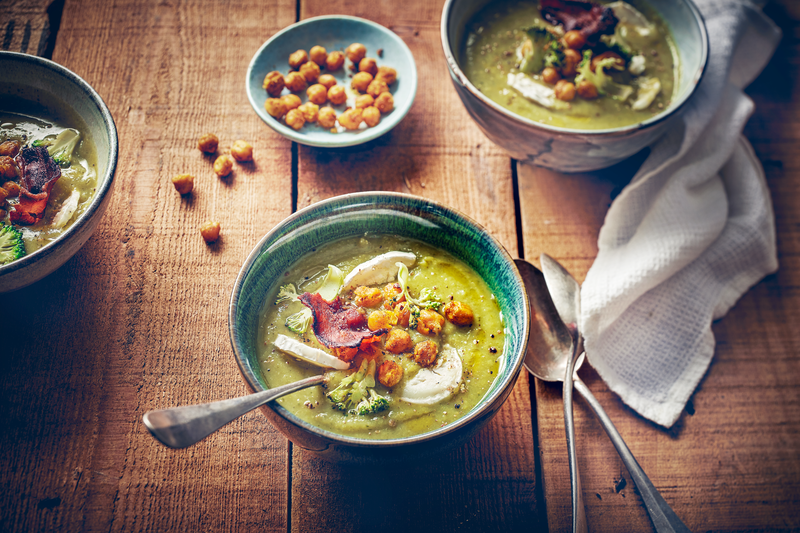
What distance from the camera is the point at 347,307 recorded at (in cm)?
189

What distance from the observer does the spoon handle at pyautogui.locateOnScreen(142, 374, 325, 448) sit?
1.29m

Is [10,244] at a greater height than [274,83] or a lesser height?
lesser

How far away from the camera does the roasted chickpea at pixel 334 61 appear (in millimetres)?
Result: 2623

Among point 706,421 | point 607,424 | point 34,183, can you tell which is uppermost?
point 34,183

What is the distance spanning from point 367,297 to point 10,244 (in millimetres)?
1250

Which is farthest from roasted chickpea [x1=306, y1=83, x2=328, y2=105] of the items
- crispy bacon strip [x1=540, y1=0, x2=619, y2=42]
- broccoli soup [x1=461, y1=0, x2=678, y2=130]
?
crispy bacon strip [x1=540, y1=0, x2=619, y2=42]

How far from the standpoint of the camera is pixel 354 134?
2.45m

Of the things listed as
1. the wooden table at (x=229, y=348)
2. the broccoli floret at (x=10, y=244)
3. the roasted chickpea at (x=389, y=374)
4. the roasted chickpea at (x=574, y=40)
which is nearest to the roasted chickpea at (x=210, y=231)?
the wooden table at (x=229, y=348)

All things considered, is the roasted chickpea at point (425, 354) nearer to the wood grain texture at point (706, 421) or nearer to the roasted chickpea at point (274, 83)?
the wood grain texture at point (706, 421)

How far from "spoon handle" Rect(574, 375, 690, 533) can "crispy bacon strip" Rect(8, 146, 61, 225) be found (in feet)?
7.06

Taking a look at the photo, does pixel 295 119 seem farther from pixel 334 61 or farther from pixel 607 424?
pixel 607 424

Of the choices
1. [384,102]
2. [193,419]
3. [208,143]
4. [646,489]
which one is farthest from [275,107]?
[646,489]

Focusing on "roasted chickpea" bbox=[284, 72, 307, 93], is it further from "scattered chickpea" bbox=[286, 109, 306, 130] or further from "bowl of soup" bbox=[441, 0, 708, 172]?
"bowl of soup" bbox=[441, 0, 708, 172]

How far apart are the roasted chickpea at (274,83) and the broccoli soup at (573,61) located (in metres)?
0.89
